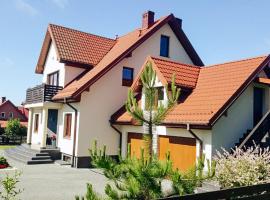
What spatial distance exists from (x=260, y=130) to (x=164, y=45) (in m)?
10.8

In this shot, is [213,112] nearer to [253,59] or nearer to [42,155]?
[253,59]

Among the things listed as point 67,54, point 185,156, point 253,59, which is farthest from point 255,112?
point 67,54

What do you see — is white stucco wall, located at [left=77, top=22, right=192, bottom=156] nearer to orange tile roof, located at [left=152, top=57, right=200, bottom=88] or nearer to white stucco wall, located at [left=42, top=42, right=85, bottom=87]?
white stucco wall, located at [left=42, top=42, right=85, bottom=87]

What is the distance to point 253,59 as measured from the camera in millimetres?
15734

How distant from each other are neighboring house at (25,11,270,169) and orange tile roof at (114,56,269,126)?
0.04 m

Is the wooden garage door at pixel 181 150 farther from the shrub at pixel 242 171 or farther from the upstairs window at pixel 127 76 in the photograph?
the upstairs window at pixel 127 76

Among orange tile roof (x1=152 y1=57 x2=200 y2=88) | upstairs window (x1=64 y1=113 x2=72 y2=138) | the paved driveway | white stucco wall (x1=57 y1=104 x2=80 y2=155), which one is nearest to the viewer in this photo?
Result: the paved driveway

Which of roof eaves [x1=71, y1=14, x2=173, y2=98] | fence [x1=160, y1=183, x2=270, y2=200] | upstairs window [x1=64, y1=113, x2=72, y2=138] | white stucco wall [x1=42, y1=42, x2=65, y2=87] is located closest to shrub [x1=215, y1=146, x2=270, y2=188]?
fence [x1=160, y1=183, x2=270, y2=200]

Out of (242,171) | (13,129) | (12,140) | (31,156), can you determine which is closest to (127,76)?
(31,156)

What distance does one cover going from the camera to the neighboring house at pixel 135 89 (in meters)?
14.1

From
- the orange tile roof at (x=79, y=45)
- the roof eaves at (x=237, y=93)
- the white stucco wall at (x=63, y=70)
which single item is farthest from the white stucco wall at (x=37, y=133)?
the roof eaves at (x=237, y=93)

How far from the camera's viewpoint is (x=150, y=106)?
6137 millimetres

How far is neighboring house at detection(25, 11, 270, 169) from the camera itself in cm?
1409

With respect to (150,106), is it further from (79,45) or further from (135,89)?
(79,45)
